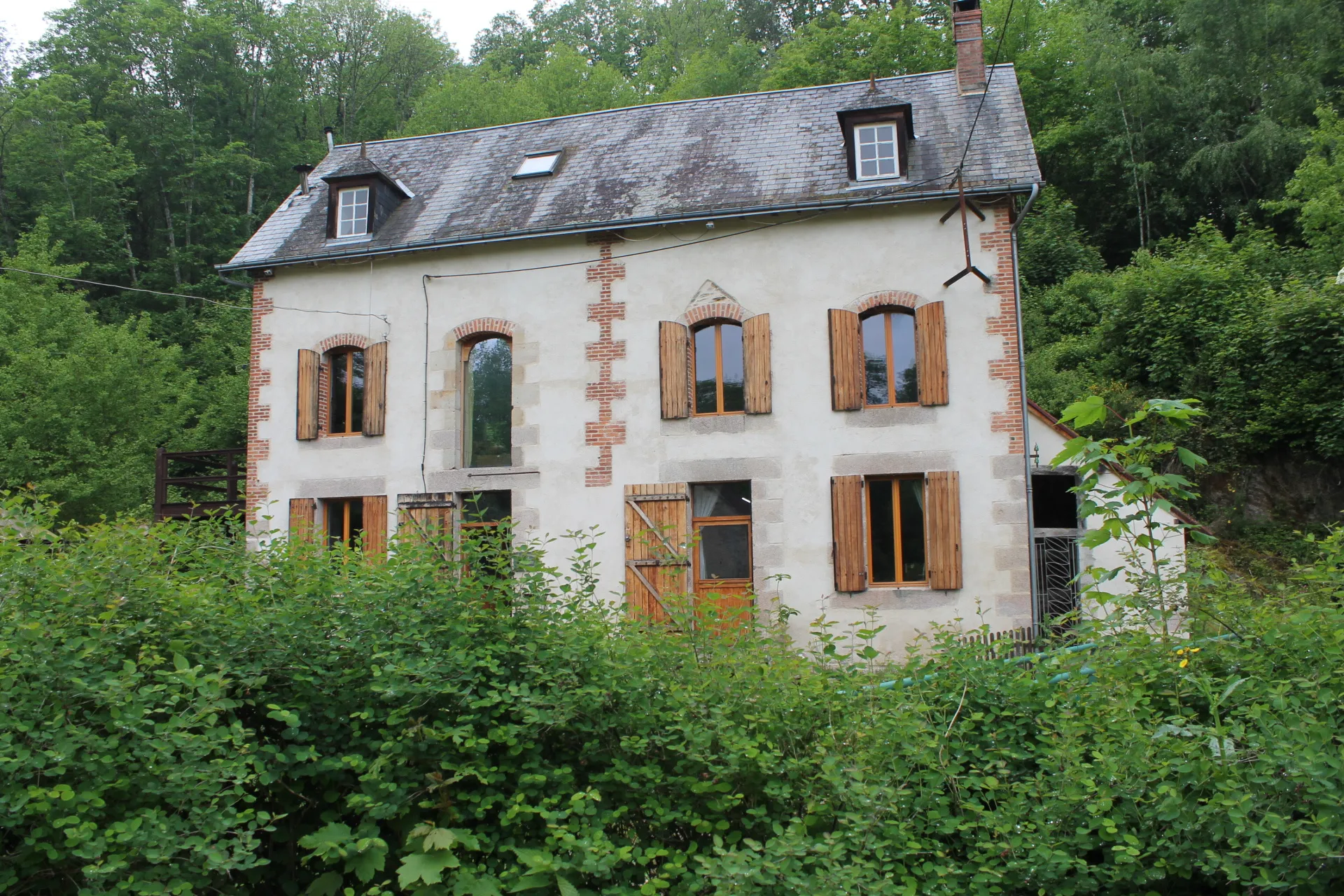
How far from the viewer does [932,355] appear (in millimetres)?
11758

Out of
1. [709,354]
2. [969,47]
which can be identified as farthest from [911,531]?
[969,47]

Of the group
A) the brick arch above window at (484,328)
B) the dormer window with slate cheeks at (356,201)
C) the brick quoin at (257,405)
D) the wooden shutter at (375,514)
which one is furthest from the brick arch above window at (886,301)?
the brick quoin at (257,405)

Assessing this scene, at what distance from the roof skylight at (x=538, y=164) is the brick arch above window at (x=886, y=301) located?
5.23 metres

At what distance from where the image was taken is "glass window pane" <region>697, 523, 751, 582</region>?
40.1 ft

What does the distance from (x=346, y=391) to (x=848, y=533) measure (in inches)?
288

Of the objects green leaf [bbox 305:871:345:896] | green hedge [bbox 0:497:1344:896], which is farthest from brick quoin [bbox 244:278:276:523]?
green leaf [bbox 305:871:345:896]

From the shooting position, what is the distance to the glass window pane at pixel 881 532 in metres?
11.7

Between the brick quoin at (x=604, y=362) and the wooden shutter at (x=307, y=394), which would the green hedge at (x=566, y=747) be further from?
the wooden shutter at (x=307, y=394)

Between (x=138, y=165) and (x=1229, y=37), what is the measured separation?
105 ft

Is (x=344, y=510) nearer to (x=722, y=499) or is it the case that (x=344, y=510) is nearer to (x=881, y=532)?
(x=722, y=499)

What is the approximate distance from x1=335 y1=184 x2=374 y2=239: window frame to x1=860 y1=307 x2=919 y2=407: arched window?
7247 millimetres

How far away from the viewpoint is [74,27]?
33.5 metres

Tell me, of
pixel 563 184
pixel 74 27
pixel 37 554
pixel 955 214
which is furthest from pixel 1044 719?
pixel 74 27

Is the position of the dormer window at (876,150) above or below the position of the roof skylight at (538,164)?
below
